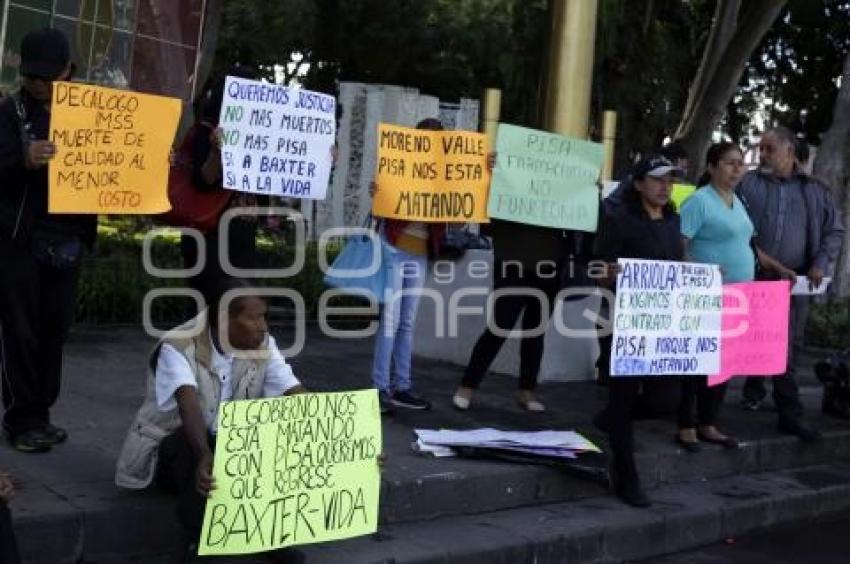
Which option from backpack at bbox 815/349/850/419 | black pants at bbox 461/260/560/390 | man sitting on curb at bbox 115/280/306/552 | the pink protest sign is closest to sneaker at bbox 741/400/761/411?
backpack at bbox 815/349/850/419

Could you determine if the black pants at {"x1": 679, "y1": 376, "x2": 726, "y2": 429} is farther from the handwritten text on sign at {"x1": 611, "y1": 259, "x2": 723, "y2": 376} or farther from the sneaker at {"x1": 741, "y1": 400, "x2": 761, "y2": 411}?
the sneaker at {"x1": 741, "y1": 400, "x2": 761, "y2": 411}

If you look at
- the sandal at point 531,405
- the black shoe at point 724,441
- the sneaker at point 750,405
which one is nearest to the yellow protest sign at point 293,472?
the sandal at point 531,405

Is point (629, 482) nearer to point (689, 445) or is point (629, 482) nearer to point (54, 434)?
point (689, 445)

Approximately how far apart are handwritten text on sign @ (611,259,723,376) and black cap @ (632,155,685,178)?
0.45 m

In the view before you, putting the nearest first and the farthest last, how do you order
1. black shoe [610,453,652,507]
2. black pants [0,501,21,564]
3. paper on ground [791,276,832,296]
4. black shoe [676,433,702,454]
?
black pants [0,501,21,564] → black shoe [610,453,652,507] → black shoe [676,433,702,454] → paper on ground [791,276,832,296]

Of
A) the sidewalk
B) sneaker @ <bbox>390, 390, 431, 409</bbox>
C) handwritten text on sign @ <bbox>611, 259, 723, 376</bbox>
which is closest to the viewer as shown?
the sidewalk

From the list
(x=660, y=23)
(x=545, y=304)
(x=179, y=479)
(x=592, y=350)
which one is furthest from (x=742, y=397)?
(x=660, y=23)

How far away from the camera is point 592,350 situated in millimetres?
8398

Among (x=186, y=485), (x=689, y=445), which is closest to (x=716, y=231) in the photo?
(x=689, y=445)

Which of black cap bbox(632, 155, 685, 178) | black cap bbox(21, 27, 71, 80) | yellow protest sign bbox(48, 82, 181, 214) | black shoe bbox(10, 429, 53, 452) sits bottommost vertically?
black shoe bbox(10, 429, 53, 452)

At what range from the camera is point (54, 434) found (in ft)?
16.7

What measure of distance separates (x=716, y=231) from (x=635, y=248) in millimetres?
753

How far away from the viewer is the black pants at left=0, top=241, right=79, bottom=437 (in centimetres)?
479

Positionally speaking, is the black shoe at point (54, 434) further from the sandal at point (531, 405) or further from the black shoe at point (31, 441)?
the sandal at point (531, 405)
